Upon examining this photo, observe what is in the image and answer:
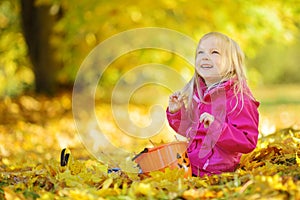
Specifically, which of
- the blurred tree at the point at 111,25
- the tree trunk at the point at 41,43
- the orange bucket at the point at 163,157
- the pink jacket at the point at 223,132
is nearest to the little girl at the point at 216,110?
the pink jacket at the point at 223,132

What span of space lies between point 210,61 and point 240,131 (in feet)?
1.47

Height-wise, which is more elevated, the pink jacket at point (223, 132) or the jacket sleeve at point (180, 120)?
the jacket sleeve at point (180, 120)

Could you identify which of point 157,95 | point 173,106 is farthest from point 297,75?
point 173,106

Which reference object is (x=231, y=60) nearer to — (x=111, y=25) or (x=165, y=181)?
(x=165, y=181)

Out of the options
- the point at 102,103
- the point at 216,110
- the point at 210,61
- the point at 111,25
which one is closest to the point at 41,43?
the point at 102,103

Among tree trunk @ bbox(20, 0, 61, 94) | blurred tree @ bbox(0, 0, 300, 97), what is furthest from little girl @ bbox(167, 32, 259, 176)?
tree trunk @ bbox(20, 0, 61, 94)

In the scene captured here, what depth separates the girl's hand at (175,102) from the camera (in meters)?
3.10

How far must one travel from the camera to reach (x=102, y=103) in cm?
1005

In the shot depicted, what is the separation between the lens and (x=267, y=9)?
336 inches

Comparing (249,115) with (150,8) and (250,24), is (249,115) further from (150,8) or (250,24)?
(250,24)

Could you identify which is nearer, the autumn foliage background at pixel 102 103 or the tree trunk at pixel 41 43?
the autumn foliage background at pixel 102 103

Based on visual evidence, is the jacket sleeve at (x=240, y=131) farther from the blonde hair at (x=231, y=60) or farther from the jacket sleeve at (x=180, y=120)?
the jacket sleeve at (x=180, y=120)

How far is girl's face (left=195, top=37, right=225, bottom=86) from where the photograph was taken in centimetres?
303

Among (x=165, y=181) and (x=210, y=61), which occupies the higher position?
(x=210, y=61)
